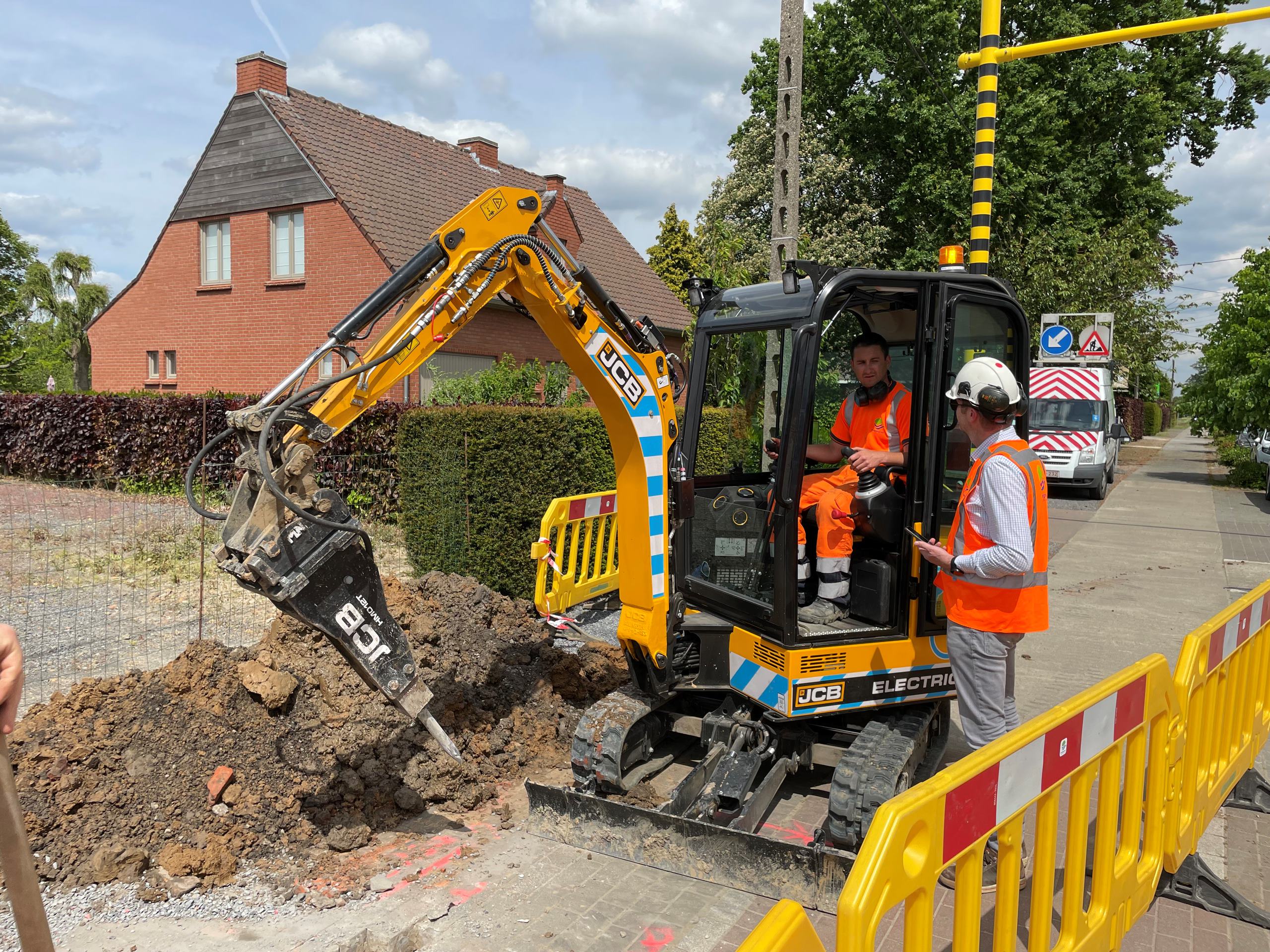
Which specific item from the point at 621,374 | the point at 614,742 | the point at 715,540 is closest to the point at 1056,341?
the point at 715,540

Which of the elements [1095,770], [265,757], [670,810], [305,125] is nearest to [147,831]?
[265,757]

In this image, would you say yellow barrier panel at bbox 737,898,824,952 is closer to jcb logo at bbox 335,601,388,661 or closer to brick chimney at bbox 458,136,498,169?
jcb logo at bbox 335,601,388,661

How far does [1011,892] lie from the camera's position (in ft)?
8.40

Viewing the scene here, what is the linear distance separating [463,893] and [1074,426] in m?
19.4

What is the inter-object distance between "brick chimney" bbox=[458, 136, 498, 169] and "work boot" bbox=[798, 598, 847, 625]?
77.7 feet

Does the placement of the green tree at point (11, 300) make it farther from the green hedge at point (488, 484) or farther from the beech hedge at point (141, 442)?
the green hedge at point (488, 484)

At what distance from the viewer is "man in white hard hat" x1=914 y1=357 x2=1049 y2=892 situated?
3.91 meters

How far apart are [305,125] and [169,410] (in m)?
9.57

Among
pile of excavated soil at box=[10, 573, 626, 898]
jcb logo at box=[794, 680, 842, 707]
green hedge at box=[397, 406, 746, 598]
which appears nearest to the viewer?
pile of excavated soil at box=[10, 573, 626, 898]

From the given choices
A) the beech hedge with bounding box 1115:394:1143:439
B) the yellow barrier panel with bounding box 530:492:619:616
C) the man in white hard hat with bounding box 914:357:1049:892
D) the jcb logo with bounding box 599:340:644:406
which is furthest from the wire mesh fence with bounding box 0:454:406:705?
the beech hedge with bounding box 1115:394:1143:439

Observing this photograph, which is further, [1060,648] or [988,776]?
[1060,648]

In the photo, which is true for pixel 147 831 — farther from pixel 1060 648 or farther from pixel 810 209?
pixel 810 209

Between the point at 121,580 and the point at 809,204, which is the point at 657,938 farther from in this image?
the point at 809,204

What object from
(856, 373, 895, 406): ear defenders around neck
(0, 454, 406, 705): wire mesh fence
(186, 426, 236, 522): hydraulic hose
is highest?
(856, 373, 895, 406): ear defenders around neck
